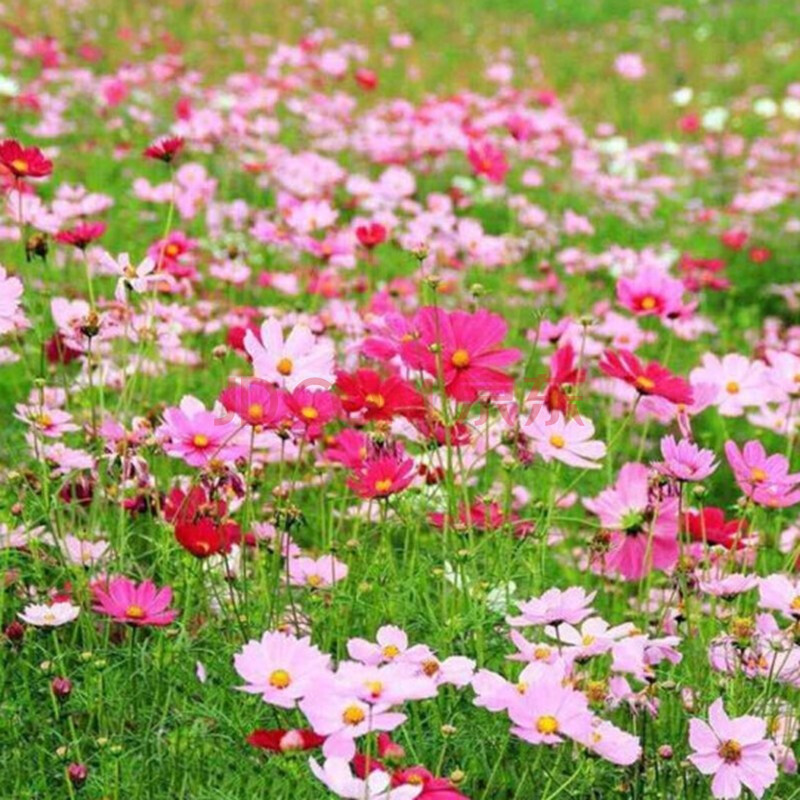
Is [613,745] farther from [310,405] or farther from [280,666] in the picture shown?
[310,405]

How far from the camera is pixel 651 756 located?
1465 millimetres

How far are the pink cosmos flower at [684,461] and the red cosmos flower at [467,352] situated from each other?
0.57 feet

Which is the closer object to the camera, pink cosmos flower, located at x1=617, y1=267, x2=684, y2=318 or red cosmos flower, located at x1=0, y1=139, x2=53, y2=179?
red cosmos flower, located at x1=0, y1=139, x2=53, y2=179

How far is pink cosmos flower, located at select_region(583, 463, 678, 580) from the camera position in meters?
1.58

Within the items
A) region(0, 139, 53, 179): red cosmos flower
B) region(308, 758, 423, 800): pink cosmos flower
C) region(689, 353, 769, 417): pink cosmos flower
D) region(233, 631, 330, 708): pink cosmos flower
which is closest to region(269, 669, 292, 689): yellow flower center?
region(233, 631, 330, 708): pink cosmos flower

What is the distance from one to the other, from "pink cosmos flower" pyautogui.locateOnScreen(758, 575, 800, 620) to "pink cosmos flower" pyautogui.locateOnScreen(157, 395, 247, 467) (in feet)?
1.83

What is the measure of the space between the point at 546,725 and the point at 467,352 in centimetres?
45

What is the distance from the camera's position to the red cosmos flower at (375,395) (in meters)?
1.46

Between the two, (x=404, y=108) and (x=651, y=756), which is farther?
(x=404, y=108)

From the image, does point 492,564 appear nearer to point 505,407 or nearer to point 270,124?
point 505,407

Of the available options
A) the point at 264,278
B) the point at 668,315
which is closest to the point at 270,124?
the point at 264,278

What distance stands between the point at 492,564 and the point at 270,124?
9.41ft

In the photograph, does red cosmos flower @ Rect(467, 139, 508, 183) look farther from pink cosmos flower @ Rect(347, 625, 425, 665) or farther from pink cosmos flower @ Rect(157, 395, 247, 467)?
pink cosmos flower @ Rect(347, 625, 425, 665)

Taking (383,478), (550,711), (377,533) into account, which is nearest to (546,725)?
(550,711)
